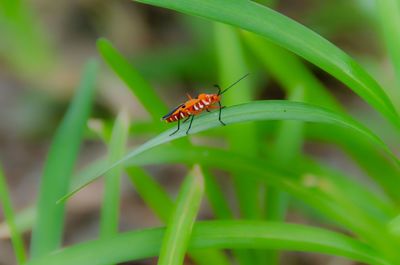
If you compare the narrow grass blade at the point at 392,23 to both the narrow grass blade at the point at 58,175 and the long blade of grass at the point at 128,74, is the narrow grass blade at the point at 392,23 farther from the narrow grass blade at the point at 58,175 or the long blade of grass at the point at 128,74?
the narrow grass blade at the point at 58,175

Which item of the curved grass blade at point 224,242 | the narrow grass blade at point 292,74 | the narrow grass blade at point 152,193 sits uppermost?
the narrow grass blade at point 292,74

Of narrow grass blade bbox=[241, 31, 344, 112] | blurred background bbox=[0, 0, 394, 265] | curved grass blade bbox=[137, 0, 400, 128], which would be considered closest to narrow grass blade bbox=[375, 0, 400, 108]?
curved grass blade bbox=[137, 0, 400, 128]

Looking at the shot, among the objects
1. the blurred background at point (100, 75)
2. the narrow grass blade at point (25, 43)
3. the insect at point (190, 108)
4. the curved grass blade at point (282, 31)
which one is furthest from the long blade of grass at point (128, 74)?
the narrow grass blade at point (25, 43)

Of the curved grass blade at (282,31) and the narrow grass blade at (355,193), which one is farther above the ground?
the narrow grass blade at (355,193)

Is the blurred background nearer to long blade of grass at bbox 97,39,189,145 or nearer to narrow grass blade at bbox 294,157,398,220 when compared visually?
narrow grass blade at bbox 294,157,398,220

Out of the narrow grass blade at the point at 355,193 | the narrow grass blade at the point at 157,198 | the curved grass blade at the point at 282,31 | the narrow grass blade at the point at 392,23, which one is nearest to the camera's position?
the curved grass blade at the point at 282,31
